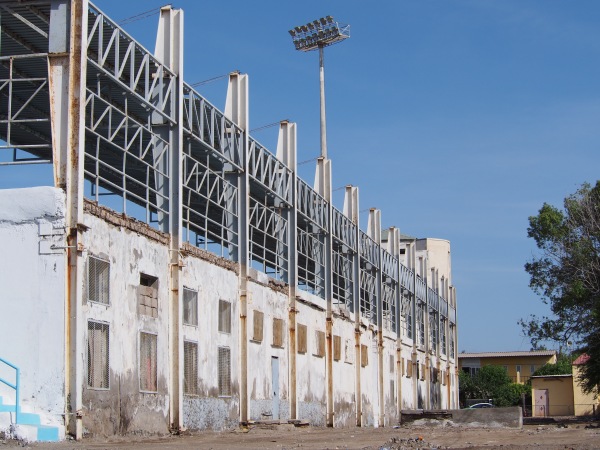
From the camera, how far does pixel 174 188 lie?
71.8ft

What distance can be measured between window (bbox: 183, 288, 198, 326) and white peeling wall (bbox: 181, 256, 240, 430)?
0.38 feet

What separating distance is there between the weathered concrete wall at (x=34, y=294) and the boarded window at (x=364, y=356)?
23.6 meters

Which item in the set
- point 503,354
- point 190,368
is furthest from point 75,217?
point 503,354

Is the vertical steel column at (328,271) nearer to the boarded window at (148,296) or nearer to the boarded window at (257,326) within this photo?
the boarded window at (257,326)

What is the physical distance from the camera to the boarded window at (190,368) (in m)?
21.9

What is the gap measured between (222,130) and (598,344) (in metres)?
22.0

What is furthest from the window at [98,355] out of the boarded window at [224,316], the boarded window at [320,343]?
the boarded window at [320,343]

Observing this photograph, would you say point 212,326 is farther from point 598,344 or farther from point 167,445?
point 598,344

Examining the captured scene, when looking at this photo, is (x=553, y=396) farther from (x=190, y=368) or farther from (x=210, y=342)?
(x=190, y=368)

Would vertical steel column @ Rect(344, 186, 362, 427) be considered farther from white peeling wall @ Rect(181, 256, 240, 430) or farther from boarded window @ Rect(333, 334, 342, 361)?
white peeling wall @ Rect(181, 256, 240, 430)

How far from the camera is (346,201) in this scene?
41.0 metres

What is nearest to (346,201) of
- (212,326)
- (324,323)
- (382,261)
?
(382,261)

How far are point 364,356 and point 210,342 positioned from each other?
17.5 meters

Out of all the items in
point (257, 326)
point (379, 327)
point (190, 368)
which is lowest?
point (190, 368)
